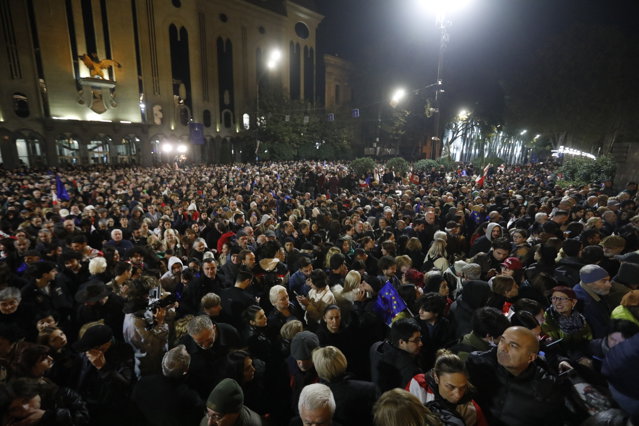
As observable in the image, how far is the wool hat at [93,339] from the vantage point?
2643mm

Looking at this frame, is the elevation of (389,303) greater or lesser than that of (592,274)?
lesser

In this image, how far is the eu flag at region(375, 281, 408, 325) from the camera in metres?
3.56

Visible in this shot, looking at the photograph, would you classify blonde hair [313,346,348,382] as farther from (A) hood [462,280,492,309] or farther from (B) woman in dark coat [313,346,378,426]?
(A) hood [462,280,492,309]

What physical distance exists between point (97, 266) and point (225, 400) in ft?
12.3

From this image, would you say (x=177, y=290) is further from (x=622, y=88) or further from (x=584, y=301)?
(x=622, y=88)

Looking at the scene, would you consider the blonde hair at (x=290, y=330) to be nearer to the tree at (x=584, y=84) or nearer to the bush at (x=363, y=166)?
the bush at (x=363, y=166)

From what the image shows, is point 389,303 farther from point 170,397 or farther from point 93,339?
point 93,339

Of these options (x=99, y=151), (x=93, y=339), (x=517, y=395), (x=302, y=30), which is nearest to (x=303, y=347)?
(x=517, y=395)

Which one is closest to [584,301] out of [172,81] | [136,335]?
[136,335]

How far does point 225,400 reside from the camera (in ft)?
6.72

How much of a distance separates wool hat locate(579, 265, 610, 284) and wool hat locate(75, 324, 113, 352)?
15.1 feet

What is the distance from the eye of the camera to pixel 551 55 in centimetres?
2442

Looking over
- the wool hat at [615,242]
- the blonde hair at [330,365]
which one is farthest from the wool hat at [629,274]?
the blonde hair at [330,365]

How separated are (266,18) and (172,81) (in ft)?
54.7
